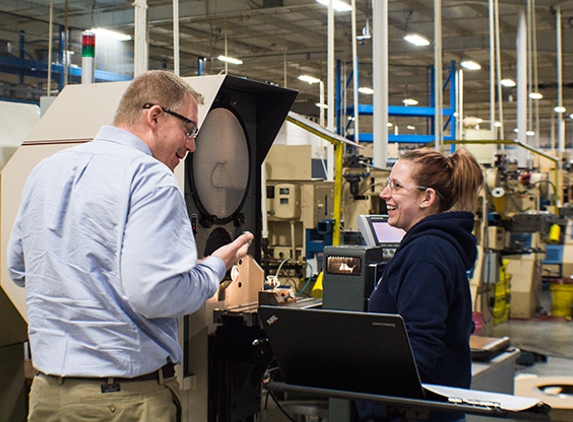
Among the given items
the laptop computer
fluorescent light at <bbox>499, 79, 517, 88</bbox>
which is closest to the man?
the laptop computer

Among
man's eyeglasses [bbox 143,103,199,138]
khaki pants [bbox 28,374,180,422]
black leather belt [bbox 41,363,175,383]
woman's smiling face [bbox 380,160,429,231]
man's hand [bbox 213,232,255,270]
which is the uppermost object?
man's eyeglasses [bbox 143,103,199,138]

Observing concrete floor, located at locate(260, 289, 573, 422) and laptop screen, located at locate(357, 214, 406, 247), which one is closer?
laptop screen, located at locate(357, 214, 406, 247)

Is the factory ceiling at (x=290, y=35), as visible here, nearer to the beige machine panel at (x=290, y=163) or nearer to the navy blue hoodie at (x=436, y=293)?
the beige machine panel at (x=290, y=163)

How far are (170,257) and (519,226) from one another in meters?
→ 5.07

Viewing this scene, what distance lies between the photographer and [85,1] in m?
7.34

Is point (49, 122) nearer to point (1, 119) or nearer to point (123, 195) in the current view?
point (1, 119)

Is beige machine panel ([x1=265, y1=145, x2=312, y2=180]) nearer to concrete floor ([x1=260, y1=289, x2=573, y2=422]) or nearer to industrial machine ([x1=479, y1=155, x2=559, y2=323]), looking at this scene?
industrial machine ([x1=479, y1=155, x2=559, y2=323])

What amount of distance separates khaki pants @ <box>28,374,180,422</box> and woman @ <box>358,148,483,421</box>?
543mm

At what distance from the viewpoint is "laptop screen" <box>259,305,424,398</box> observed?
138 cm

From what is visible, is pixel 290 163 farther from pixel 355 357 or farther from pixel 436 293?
pixel 355 357

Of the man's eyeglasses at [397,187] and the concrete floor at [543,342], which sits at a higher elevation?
the man's eyeglasses at [397,187]

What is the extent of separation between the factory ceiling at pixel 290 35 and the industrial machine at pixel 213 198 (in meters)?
3.13

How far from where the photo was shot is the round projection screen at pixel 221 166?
2.41 metres

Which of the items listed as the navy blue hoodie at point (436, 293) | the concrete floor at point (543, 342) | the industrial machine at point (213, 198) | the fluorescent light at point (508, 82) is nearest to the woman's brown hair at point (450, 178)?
the navy blue hoodie at point (436, 293)
